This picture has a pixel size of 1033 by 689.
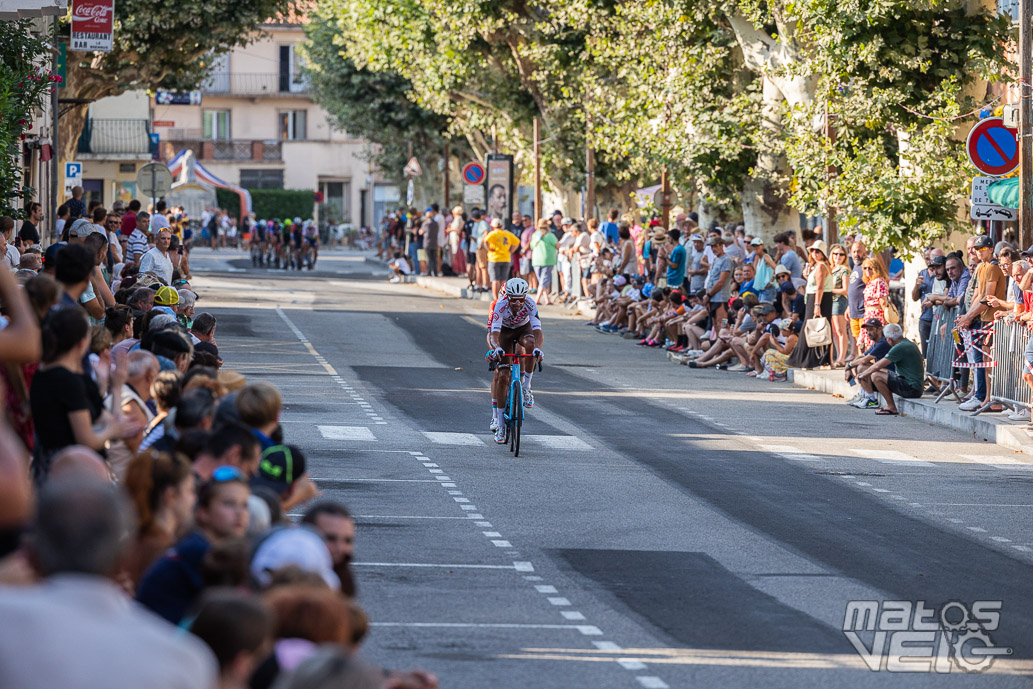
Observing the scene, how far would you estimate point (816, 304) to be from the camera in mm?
24453

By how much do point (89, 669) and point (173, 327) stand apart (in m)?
8.11

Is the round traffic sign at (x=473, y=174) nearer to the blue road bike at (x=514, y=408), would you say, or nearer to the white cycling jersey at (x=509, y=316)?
the white cycling jersey at (x=509, y=316)

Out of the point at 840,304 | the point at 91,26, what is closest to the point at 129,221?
the point at 91,26

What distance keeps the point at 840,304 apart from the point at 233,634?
2019 centimetres

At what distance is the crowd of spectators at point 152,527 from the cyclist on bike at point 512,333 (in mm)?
4869

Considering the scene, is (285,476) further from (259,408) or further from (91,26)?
(91,26)

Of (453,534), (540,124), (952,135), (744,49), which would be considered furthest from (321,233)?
(453,534)

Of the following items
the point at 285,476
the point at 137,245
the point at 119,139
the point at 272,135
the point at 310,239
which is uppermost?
→ the point at 272,135

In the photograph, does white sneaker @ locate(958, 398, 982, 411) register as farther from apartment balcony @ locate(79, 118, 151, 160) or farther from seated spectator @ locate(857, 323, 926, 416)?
apartment balcony @ locate(79, 118, 151, 160)

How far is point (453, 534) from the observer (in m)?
12.0

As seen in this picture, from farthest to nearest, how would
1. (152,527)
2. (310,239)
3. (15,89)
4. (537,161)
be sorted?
(310,239), (537,161), (15,89), (152,527)

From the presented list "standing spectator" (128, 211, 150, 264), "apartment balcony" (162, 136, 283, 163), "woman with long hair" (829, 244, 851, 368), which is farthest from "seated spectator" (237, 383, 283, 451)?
"apartment balcony" (162, 136, 283, 163)

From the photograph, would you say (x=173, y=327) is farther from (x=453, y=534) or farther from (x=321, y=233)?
(x=321, y=233)

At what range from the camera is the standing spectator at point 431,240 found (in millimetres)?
49062
